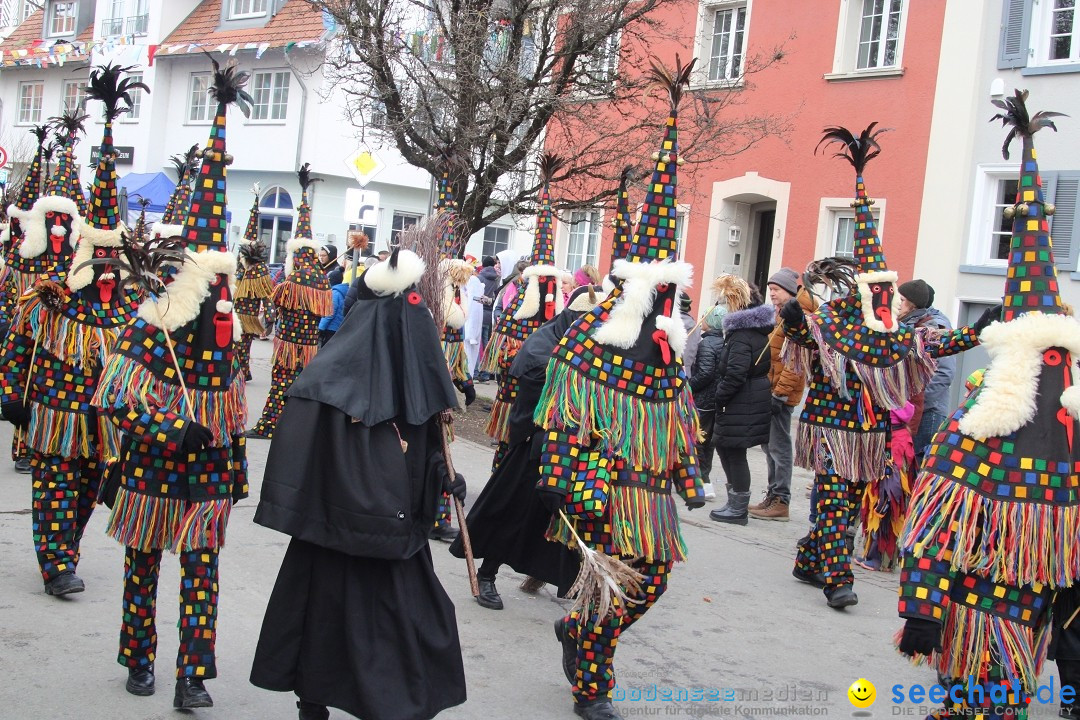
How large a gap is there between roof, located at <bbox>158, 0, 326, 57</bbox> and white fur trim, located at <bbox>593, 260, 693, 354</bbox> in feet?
69.9

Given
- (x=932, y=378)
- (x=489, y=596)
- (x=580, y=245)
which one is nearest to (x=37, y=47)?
(x=580, y=245)

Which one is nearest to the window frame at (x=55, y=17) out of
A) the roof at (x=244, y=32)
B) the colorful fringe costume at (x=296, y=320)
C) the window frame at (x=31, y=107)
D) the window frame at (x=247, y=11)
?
the window frame at (x=31, y=107)

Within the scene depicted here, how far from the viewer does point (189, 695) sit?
4.05 m

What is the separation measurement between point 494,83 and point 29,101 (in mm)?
29895

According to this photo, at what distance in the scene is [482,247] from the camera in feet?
96.5

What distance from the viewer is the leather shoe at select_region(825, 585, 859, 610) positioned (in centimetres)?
635

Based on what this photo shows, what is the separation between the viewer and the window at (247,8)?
28141 mm

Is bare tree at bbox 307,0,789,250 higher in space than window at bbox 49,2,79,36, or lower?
lower

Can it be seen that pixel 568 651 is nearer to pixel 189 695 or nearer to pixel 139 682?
pixel 189 695

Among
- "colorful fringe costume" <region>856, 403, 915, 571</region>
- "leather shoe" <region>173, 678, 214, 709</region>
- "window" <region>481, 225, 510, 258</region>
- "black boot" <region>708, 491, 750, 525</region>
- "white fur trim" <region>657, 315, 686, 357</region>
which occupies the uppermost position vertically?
"window" <region>481, 225, 510, 258</region>

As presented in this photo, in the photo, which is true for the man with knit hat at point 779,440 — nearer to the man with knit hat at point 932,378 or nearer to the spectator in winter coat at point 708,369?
the spectator in winter coat at point 708,369

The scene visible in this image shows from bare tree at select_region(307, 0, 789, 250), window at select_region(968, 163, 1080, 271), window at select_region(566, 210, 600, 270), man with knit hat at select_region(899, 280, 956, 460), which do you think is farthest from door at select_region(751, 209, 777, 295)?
man with knit hat at select_region(899, 280, 956, 460)

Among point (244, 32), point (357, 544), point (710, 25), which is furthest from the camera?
point (244, 32)

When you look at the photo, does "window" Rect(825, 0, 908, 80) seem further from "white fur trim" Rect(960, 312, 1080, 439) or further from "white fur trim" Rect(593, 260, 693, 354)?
"white fur trim" Rect(960, 312, 1080, 439)
